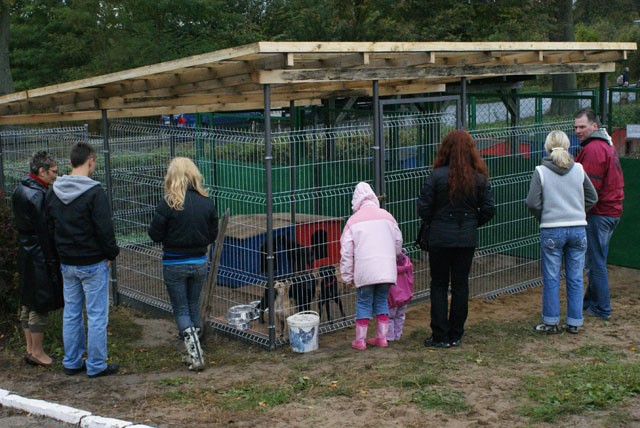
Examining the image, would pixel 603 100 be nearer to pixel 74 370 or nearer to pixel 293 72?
pixel 293 72

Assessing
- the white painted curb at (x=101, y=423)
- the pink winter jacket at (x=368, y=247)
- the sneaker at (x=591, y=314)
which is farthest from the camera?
the sneaker at (x=591, y=314)

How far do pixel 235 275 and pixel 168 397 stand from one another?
1.96 meters

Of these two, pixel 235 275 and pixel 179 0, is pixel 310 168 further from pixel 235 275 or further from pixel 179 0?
pixel 179 0

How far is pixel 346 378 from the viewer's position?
20.5 feet

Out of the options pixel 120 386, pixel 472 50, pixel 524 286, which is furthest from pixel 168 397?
pixel 524 286

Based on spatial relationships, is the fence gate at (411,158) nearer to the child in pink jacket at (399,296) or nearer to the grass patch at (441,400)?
the child in pink jacket at (399,296)

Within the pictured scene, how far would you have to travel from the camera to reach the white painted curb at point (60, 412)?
549 cm

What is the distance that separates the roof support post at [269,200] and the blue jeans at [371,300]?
2.58 ft

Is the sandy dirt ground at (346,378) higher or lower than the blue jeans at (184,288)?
lower

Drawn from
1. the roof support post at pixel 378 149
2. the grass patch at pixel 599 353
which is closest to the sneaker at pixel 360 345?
the roof support post at pixel 378 149

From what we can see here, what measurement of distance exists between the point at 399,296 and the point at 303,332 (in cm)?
95

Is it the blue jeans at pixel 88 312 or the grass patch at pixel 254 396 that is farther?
the blue jeans at pixel 88 312

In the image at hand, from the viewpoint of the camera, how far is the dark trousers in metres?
6.90

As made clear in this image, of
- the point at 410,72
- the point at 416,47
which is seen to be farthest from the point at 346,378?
the point at 410,72
